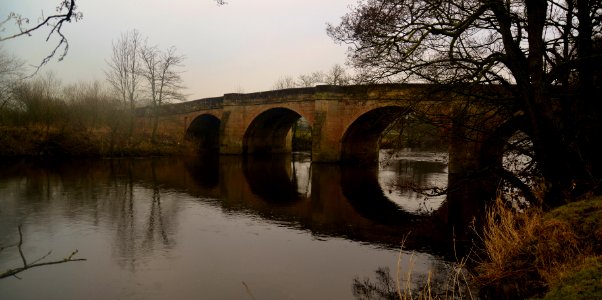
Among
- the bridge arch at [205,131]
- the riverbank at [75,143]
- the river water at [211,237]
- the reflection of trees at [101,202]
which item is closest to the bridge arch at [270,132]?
the riverbank at [75,143]

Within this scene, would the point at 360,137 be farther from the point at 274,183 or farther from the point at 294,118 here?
the point at 274,183

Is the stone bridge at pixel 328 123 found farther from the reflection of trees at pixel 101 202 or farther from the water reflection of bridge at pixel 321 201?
the reflection of trees at pixel 101 202

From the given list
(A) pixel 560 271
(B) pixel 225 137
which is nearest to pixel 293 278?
(A) pixel 560 271

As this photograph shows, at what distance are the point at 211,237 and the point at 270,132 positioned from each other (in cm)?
2400

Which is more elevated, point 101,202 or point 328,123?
point 328,123

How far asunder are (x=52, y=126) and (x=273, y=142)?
48.3 feet

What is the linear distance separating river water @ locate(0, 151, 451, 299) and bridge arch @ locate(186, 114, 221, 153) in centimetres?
1900

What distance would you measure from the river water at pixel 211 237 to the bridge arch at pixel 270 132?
13.2 m

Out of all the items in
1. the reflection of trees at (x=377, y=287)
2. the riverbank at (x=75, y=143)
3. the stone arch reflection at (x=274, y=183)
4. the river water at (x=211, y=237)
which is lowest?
the reflection of trees at (x=377, y=287)

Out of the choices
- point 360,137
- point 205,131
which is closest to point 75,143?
point 205,131

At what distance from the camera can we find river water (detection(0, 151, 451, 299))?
559 centimetres

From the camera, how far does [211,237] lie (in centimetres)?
793

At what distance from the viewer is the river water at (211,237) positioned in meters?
5.59

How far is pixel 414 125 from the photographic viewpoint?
7.41 metres
